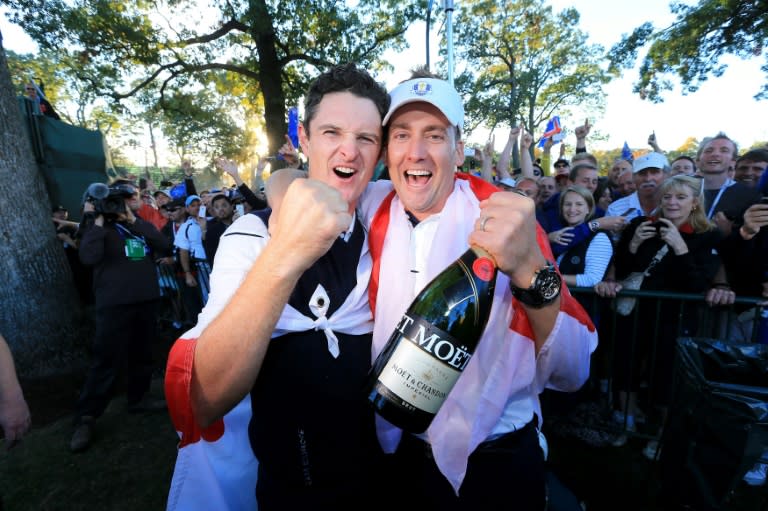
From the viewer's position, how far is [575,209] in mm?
3938

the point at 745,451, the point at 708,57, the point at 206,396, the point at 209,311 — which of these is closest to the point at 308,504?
the point at 206,396

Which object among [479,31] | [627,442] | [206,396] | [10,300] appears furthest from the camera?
[479,31]

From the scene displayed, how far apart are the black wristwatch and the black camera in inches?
175

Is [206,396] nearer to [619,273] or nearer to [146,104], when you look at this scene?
[619,273]

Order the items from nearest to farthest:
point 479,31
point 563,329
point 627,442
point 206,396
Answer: point 206,396 < point 563,329 < point 627,442 < point 479,31

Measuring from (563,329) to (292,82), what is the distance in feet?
47.6

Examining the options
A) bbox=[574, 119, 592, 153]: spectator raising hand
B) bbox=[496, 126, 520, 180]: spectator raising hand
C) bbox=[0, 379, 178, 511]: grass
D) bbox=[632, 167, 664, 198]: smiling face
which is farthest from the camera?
bbox=[574, 119, 592, 153]: spectator raising hand

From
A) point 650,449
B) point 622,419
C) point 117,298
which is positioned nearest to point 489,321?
point 650,449

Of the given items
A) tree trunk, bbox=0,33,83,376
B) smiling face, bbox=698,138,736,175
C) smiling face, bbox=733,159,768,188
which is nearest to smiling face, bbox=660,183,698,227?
smiling face, bbox=698,138,736,175

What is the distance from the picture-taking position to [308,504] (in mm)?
1380

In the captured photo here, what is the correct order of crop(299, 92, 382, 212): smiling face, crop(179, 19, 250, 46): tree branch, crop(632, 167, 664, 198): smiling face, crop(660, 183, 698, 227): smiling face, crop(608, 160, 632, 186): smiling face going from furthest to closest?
crop(179, 19, 250, 46): tree branch → crop(608, 160, 632, 186): smiling face → crop(632, 167, 664, 198): smiling face → crop(660, 183, 698, 227): smiling face → crop(299, 92, 382, 212): smiling face

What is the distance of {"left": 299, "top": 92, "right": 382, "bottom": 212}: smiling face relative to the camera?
158 cm

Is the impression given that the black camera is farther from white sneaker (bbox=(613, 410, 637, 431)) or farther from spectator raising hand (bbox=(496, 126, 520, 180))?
white sneaker (bbox=(613, 410, 637, 431))

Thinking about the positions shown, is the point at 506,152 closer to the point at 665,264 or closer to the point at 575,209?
the point at 575,209
